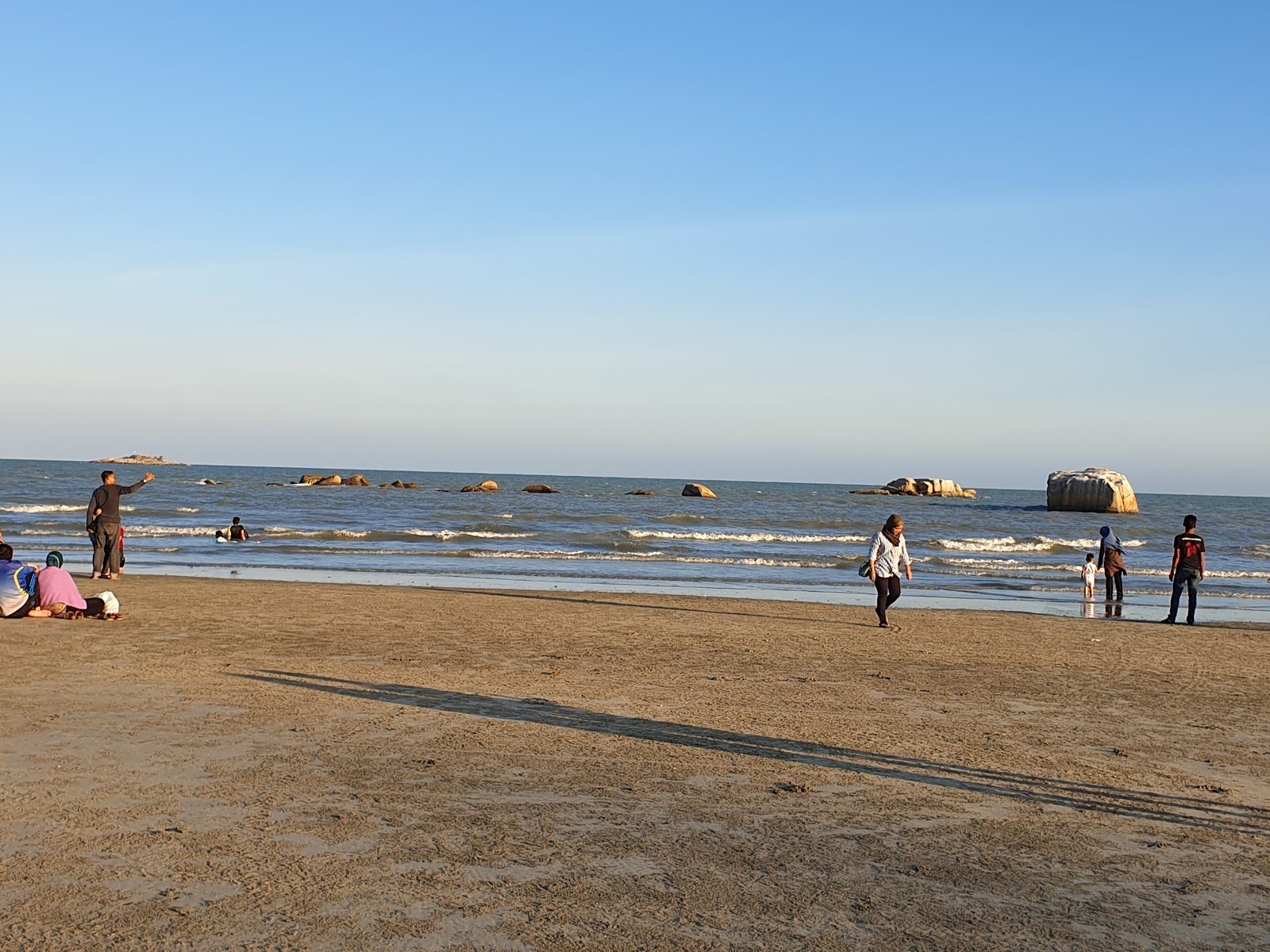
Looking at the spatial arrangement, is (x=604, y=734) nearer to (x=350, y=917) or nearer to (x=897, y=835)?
(x=897, y=835)

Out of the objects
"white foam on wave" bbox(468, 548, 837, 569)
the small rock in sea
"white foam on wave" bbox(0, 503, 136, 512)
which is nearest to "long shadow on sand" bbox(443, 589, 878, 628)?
"white foam on wave" bbox(468, 548, 837, 569)

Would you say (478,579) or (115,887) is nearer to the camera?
(115,887)

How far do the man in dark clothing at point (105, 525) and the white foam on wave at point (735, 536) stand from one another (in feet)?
77.9

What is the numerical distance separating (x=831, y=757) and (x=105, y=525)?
15.0m

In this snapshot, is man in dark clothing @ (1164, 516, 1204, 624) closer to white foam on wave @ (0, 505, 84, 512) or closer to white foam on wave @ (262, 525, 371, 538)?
white foam on wave @ (262, 525, 371, 538)

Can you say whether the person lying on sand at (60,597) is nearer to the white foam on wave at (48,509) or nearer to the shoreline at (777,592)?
the shoreline at (777,592)

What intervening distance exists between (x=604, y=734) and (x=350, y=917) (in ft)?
11.6

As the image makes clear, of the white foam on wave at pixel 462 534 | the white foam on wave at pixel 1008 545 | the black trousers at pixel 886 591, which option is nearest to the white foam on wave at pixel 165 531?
the white foam on wave at pixel 462 534

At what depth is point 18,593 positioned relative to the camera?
12547 millimetres

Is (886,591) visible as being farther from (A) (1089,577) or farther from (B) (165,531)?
(B) (165,531)

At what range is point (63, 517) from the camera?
43.2 meters

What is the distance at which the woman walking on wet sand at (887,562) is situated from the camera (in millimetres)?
15000

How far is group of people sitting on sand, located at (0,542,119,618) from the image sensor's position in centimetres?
1255

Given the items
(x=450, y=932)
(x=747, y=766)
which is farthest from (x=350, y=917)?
(x=747, y=766)
